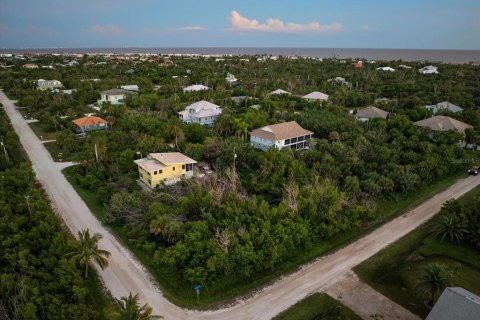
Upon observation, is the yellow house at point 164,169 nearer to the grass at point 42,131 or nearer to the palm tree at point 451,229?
the palm tree at point 451,229

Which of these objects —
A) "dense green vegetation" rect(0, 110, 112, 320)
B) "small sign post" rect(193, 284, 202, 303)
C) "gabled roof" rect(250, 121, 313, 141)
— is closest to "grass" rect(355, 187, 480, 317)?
"small sign post" rect(193, 284, 202, 303)

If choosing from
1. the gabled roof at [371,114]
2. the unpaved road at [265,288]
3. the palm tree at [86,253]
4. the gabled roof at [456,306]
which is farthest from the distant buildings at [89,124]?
the gabled roof at [456,306]

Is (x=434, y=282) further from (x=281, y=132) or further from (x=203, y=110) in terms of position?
(x=203, y=110)

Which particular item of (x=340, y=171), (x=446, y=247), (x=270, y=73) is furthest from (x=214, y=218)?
(x=270, y=73)

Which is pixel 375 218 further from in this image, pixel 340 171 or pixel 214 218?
pixel 214 218

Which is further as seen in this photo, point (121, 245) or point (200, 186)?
point (200, 186)

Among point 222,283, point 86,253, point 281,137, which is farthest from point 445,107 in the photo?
point 86,253
